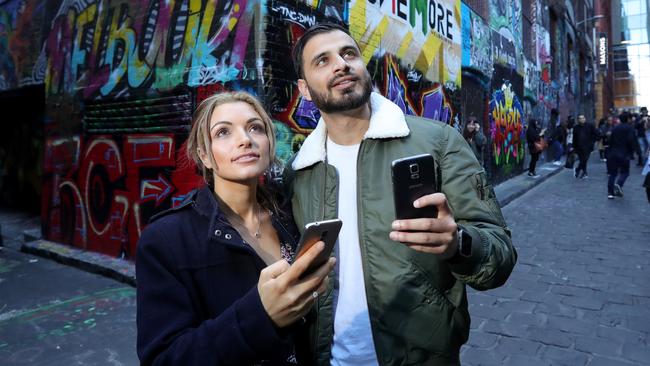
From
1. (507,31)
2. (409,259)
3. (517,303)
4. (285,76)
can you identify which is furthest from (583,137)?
(409,259)

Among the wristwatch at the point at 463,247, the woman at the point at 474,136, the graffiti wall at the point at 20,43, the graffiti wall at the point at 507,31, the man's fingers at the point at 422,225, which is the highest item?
the graffiti wall at the point at 507,31

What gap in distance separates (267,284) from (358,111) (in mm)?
1018

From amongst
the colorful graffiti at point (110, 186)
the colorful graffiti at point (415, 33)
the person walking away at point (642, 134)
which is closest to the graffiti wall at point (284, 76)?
the colorful graffiti at point (110, 186)

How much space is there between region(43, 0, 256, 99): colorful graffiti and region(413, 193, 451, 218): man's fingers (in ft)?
12.0

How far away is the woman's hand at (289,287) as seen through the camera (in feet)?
3.55

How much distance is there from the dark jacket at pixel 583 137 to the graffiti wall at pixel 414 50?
5.79m

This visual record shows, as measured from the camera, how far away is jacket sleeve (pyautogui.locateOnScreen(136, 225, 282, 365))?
3.74 ft

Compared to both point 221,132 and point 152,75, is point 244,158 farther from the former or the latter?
Answer: point 152,75

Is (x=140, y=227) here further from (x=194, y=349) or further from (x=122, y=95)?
(x=194, y=349)

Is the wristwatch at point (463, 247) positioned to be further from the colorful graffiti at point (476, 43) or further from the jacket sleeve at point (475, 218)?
the colorful graffiti at point (476, 43)

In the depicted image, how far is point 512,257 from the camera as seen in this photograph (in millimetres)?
1566

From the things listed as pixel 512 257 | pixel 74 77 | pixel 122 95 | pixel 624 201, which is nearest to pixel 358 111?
pixel 512 257

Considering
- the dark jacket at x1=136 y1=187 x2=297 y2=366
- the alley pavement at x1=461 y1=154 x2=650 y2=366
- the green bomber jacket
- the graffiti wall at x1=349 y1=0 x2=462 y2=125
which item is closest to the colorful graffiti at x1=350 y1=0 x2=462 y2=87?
A: the graffiti wall at x1=349 y1=0 x2=462 y2=125

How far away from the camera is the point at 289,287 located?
43.3 inches
